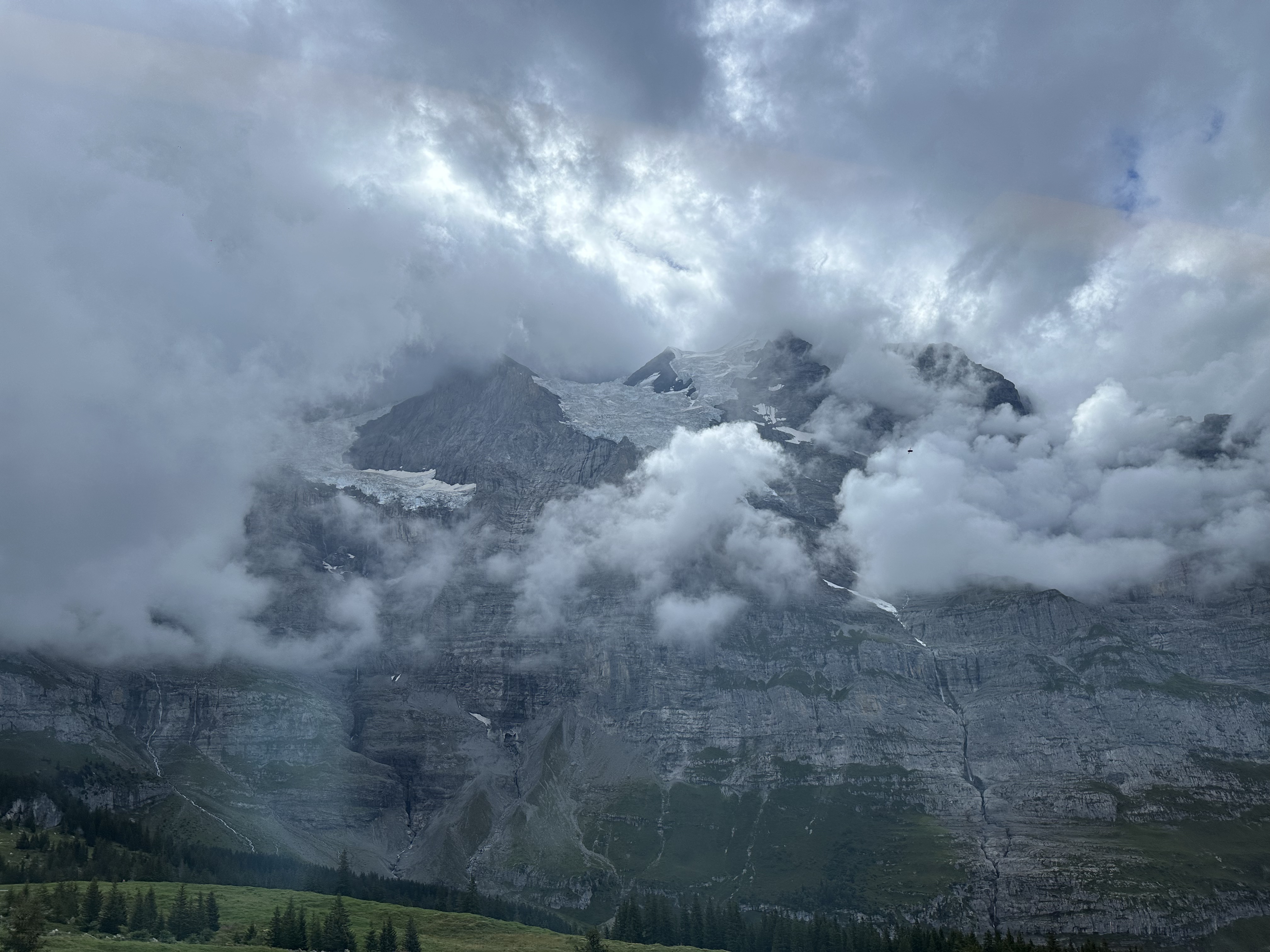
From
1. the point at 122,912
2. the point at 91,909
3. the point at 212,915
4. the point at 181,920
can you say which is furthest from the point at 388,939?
the point at 91,909

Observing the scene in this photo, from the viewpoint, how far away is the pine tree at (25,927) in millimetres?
118000

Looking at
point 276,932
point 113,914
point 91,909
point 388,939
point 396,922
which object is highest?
point 91,909

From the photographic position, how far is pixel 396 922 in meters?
180

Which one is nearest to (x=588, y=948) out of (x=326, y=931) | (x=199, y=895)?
(x=326, y=931)

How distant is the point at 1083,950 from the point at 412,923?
12110 centimetres

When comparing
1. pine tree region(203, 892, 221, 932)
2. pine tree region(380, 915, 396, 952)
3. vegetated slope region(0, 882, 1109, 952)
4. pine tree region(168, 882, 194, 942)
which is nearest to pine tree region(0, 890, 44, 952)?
vegetated slope region(0, 882, 1109, 952)

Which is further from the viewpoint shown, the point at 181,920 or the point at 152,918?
the point at 181,920

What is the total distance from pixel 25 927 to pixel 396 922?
6729 cm

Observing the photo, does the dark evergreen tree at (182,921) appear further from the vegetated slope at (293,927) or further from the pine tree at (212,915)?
the pine tree at (212,915)

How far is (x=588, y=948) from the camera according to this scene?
169500 millimetres

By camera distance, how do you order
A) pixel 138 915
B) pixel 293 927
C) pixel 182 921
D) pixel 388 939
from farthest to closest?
pixel 388 939
pixel 293 927
pixel 182 921
pixel 138 915

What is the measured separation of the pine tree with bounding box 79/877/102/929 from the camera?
149m

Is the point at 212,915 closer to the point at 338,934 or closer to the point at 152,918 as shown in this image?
the point at 152,918

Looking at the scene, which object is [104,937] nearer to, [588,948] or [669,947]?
[588,948]
